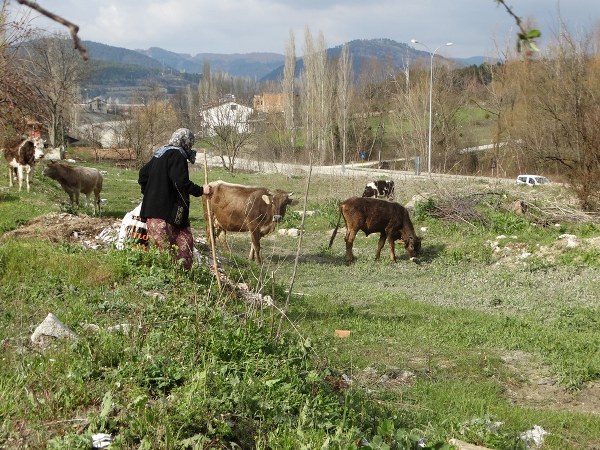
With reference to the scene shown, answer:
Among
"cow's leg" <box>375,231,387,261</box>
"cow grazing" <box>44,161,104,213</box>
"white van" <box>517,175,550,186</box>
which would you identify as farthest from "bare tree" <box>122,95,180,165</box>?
"cow's leg" <box>375,231,387,261</box>

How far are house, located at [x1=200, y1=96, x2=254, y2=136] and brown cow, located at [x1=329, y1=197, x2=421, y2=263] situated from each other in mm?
30792

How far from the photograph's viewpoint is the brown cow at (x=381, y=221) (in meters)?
17.5

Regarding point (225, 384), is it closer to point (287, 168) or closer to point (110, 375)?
point (110, 375)

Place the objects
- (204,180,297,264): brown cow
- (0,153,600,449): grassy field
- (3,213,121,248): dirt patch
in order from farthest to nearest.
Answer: (204,180,297,264): brown cow < (3,213,121,248): dirt patch < (0,153,600,449): grassy field

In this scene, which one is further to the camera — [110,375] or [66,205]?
[66,205]

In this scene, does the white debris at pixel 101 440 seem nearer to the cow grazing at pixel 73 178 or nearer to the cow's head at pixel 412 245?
the cow's head at pixel 412 245

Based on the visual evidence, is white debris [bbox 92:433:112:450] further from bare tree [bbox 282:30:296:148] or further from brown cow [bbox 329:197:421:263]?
bare tree [bbox 282:30:296:148]

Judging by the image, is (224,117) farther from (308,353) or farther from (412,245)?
(308,353)

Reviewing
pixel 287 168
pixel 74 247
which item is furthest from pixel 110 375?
pixel 287 168

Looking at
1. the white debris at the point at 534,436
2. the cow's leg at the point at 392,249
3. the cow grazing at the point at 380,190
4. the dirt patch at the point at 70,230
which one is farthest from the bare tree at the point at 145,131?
the white debris at the point at 534,436

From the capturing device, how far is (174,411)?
458 cm

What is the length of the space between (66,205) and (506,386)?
545 inches

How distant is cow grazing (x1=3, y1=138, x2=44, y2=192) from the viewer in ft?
68.6

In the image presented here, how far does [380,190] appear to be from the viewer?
25.1 metres
